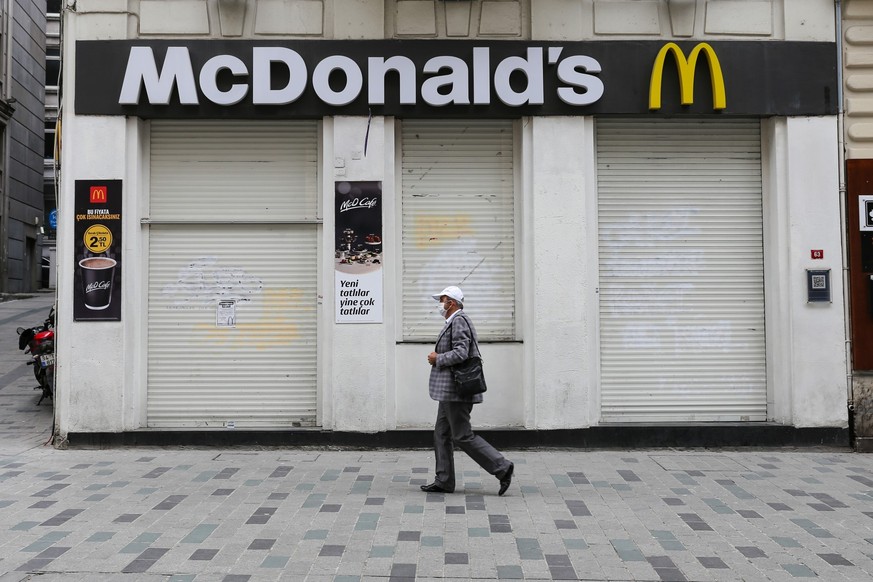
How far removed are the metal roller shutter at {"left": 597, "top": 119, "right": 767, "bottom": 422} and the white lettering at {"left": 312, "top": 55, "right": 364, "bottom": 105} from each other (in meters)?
3.13

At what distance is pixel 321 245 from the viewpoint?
29.9 ft

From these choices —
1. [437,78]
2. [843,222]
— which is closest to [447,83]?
[437,78]

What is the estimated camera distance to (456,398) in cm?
671

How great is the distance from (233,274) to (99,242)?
161cm

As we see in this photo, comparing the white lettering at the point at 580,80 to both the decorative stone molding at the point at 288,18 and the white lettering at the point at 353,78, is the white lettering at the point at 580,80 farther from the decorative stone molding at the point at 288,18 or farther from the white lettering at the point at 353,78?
the decorative stone molding at the point at 288,18

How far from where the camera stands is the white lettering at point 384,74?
8.81 meters

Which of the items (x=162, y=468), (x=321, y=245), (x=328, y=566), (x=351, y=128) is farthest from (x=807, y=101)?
(x=162, y=468)

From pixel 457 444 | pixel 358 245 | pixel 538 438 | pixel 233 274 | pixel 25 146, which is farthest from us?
pixel 25 146

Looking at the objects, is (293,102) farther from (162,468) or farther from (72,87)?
(162,468)

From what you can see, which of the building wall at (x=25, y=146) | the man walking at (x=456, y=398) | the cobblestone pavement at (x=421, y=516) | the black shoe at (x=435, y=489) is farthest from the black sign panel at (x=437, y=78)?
the building wall at (x=25, y=146)

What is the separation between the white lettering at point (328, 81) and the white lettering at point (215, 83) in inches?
34.7

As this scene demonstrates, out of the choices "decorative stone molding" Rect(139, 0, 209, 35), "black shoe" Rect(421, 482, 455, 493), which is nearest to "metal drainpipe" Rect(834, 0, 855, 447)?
"black shoe" Rect(421, 482, 455, 493)

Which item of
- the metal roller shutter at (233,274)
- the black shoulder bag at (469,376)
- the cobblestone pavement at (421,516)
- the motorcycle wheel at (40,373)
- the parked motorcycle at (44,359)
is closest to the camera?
the cobblestone pavement at (421,516)

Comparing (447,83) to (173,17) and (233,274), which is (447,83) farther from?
(233,274)
